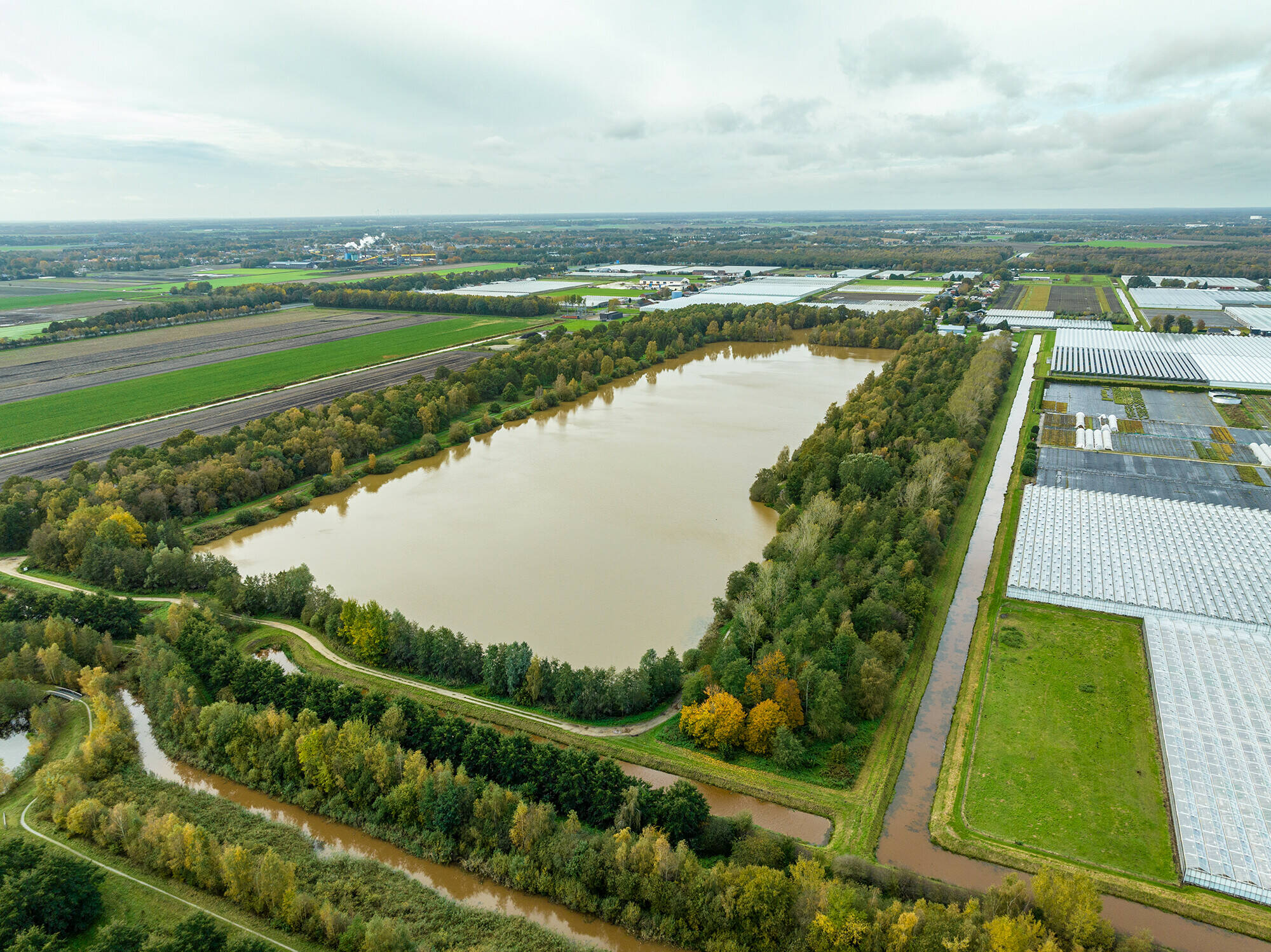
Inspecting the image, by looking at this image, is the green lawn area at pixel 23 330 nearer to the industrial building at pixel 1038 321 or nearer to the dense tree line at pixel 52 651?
the dense tree line at pixel 52 651

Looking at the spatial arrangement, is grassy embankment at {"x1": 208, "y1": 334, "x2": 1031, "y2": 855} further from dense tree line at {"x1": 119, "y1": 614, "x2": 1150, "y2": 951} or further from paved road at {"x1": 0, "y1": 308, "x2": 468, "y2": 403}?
paved road at {"x1": 0, "y1": 308, "x2": 468, "y2": 403}

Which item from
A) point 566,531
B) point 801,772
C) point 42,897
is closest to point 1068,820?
point 801,772

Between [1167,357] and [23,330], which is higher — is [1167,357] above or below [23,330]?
below

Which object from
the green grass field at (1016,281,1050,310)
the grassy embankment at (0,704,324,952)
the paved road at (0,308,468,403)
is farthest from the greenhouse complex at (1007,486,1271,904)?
the paved road at (0,308,468,403)

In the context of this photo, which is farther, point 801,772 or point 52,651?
point 52,651

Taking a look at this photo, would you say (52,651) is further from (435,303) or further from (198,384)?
(435,303)

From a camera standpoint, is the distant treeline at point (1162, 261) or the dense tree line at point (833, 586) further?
the distant treeline at point (1162, 261)

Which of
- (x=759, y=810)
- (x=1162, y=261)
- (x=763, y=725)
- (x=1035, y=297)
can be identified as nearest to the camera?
(x=759, y=810)

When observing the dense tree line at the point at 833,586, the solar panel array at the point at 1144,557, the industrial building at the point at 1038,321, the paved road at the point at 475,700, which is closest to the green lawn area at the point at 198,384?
the paved road at the point at 475,700
